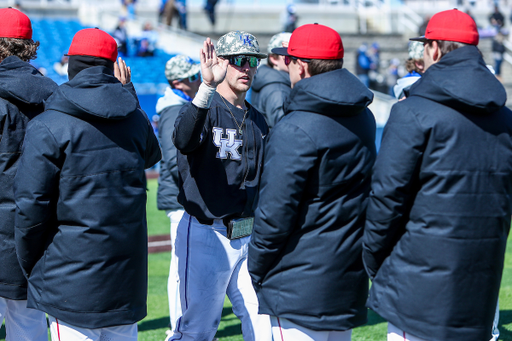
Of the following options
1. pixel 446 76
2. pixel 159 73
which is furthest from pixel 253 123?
pixel 159 73

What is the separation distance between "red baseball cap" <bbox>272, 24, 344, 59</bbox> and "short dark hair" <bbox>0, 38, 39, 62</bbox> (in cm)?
170

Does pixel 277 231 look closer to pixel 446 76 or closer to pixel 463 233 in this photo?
pixel 463 233

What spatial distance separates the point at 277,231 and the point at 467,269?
0.87 metres

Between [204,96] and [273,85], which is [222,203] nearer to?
[204,96]

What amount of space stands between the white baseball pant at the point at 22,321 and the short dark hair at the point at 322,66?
2.16 meters

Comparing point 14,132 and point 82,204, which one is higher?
point 14,132

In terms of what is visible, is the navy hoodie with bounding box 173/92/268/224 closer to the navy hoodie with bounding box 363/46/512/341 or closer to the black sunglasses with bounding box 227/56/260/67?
the black sunglasses with bounding box 227/56/260/67

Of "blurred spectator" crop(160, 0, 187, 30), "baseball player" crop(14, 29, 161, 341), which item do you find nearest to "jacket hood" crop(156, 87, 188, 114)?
"baseball player" crop(14, 29, 161, 341)

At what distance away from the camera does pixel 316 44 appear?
3.03 m

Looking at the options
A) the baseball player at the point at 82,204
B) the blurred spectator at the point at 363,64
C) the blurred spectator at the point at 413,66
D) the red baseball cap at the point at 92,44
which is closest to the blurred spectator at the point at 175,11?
the blurred spectator at the point at 363,64

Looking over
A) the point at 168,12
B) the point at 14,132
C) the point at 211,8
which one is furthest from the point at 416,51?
the point at 211,8

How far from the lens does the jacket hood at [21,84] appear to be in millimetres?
3469

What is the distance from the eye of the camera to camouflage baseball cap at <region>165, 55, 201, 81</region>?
516 centimetres

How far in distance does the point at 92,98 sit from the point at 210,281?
1.48 m
